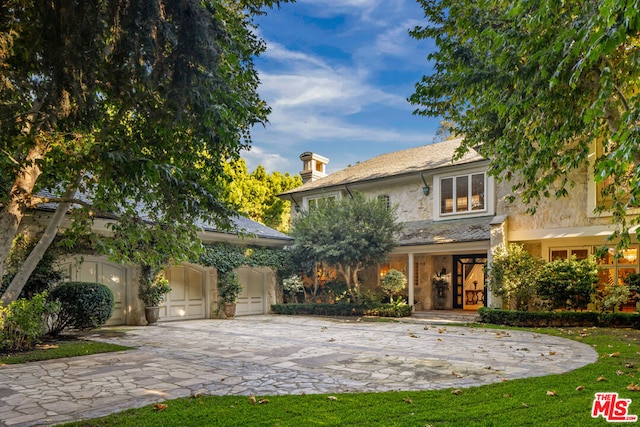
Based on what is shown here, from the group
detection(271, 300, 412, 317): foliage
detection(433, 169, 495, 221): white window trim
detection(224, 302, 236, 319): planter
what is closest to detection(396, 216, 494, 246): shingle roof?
detection(433, 169, 495, 221): white window trim

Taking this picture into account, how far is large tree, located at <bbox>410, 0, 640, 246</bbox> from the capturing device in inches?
281

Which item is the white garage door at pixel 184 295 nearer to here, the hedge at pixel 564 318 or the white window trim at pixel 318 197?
the white window trim at pixel 318 197

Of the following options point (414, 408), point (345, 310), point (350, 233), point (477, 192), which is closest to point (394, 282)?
point (345, 310)

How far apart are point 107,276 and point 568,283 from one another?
1420 cm

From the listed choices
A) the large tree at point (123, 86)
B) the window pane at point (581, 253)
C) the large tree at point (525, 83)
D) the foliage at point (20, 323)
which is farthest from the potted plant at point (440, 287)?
the foliage at point (20, 323)

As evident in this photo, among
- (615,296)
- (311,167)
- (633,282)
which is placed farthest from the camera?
(311,167)

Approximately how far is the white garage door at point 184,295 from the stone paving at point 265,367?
144 inches

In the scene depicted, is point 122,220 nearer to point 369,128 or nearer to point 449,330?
point 449,330

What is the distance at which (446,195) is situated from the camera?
59.1 feet

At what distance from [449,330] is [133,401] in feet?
31.0

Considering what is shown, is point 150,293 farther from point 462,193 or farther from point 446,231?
point 462,193

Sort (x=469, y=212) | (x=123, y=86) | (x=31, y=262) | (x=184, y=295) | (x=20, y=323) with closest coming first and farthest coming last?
(x=123, y=86) → (x=20, y=323) → (x=31, y=262) → (x=184, y=295) → (x=469, y=212)

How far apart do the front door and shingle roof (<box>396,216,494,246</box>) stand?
3.07m

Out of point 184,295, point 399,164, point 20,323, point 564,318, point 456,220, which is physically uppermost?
point 399,164
